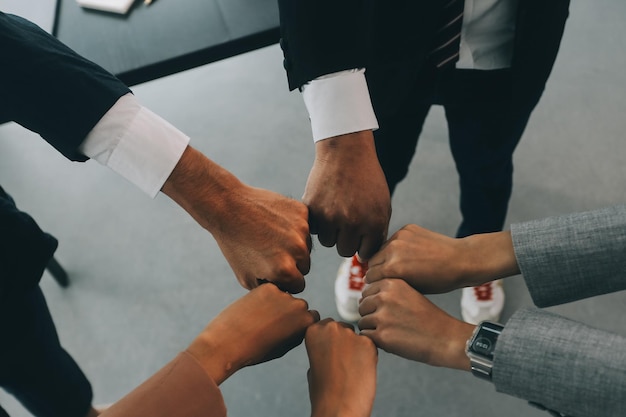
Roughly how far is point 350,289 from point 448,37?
732 mm

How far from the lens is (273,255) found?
31.2 inches

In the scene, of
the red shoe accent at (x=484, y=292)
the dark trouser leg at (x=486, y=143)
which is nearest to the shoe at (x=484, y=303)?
the red shoe accent at (x=484, y=292)

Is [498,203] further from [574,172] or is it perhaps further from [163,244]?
[163,244]

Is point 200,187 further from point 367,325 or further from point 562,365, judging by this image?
point 562,365

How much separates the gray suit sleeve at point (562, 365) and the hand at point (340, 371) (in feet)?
0.56

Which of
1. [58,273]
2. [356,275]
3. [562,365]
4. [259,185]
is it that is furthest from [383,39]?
[58,273]

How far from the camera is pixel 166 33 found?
1184mm

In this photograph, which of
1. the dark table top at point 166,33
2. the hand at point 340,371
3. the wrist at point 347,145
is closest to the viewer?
the hand at point 340,371

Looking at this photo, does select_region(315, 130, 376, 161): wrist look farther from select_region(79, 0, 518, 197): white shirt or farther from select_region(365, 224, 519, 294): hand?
select_region(365, 224, 519, 294): hand

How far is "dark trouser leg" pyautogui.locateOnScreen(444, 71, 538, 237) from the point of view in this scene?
97 centimetres

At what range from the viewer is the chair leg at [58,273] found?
1526 mm

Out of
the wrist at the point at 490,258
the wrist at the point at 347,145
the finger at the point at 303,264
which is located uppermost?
the wrist at the point at 347,145

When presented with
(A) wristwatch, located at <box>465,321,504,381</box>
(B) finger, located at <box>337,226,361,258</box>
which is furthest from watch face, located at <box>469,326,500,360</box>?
(B) finger, located at <box>337,226,361,258</box>

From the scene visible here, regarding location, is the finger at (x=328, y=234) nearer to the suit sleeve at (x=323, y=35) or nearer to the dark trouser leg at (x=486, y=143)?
the suit sleeve at (x=323, y=35)
